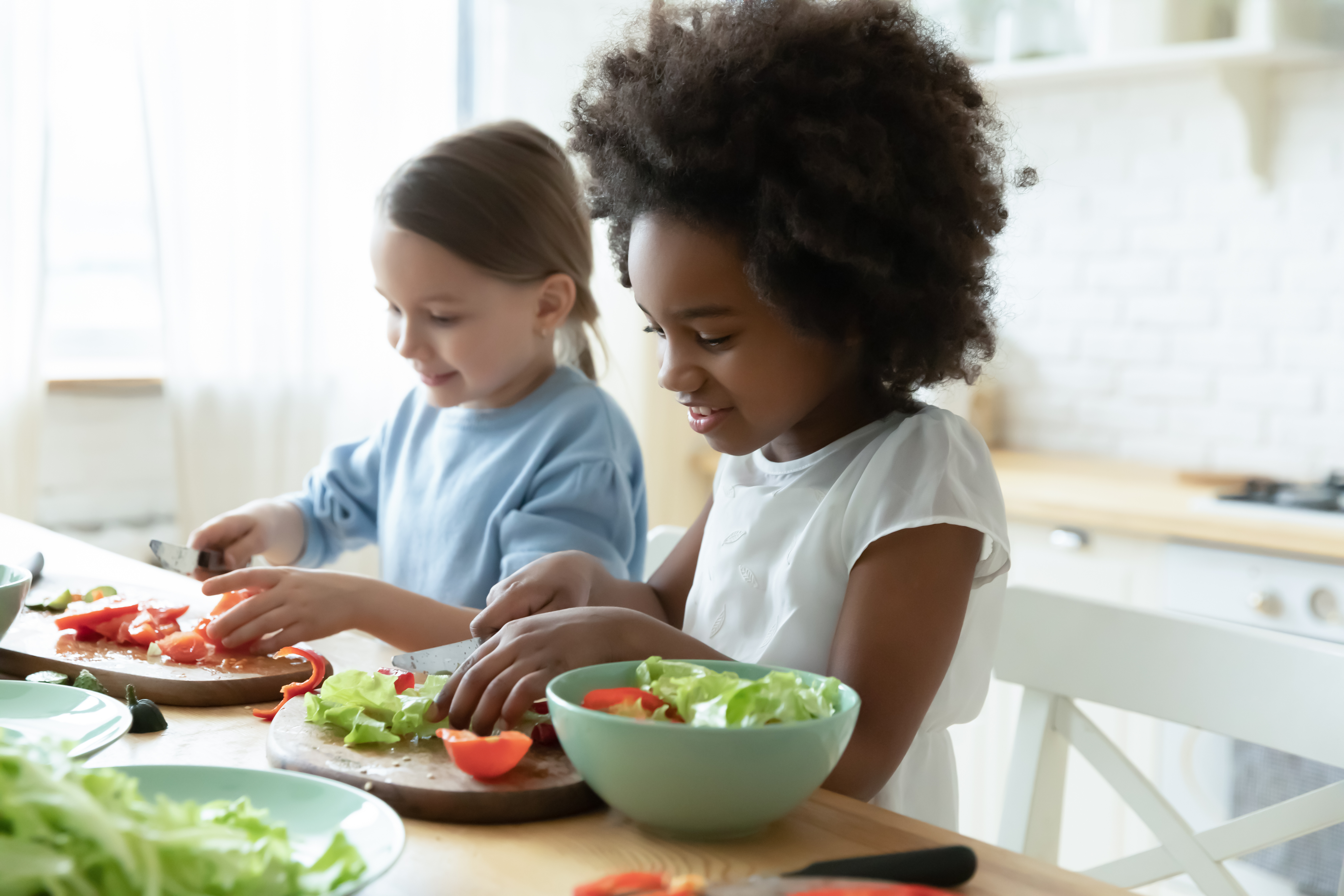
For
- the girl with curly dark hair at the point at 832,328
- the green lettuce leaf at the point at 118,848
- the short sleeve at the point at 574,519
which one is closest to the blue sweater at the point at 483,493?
the short sleeve at the point at 574,519

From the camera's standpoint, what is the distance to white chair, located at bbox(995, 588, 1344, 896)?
0.92 metres

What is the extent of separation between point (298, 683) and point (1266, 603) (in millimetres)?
1602

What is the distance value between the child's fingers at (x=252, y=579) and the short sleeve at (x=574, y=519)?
1.20ft

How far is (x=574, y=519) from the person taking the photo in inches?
56.1

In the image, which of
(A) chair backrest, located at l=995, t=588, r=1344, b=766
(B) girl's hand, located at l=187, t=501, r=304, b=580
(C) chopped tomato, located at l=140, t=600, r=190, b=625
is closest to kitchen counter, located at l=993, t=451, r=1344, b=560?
(A) chair backrest, located at l=995, t=588, r=1344, b=766

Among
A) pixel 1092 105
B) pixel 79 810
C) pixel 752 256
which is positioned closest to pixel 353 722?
pixel 79 810

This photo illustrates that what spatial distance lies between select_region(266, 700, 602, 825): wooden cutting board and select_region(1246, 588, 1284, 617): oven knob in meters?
1.56

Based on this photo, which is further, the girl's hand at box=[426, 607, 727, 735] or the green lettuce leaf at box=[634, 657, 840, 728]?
the girl's hand at box=[426, 607, 727, 735]

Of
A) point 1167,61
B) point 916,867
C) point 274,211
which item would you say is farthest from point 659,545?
point 1167,61

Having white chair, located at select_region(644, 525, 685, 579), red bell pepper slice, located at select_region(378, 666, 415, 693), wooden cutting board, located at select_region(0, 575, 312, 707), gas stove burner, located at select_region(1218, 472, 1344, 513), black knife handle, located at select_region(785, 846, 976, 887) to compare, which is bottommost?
gas stove burner, located at select_region(1218, 472, 1344, 513)

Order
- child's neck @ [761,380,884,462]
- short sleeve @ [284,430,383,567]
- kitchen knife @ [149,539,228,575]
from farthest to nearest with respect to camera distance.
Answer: short sleeve @ [284,430,383,567]
kitchen knife @ [149,539,228,575]
child's neck @ [761,380,884,462]

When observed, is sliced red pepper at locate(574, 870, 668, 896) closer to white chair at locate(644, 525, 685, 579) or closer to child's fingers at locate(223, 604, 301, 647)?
child's fingers at locate(223, 604, 301, 647)

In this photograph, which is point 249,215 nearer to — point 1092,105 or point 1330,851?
point 1092,105

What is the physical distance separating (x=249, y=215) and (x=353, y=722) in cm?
189
